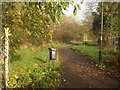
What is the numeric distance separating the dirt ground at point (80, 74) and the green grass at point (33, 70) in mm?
284

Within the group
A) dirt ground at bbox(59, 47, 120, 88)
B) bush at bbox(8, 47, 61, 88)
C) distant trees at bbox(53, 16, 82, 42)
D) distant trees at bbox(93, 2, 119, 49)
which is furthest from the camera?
distant trees at bbox(93, 2, 119, 49)

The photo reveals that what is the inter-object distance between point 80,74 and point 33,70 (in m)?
1.60

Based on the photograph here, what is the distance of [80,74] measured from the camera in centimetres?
691

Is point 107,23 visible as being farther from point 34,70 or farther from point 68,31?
point 34,70

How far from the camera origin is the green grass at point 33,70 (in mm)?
5332

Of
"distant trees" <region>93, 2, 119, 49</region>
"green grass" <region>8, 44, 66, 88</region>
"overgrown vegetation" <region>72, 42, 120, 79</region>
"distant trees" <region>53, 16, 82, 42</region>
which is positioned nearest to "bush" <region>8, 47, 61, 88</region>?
"green grass" <region>8, 44, 66, 88</region>

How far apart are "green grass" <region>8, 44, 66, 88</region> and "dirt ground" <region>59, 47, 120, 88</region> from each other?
284 mm

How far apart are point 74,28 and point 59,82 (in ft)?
5.03

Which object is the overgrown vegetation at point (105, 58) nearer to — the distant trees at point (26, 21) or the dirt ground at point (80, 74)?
the dirt ground at point (80, 74)

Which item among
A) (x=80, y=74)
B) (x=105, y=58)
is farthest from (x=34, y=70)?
(x=105, y=58)

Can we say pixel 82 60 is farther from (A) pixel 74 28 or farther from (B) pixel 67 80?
(A) pixel 74 28

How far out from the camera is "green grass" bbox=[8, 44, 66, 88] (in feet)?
17.5

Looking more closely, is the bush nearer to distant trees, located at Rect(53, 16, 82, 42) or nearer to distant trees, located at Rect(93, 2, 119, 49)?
distant trees, located at Rect(53, 16, 82, 42)

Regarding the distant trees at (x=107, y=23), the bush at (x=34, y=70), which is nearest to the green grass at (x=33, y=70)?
the bush at (x=34, y=70)
